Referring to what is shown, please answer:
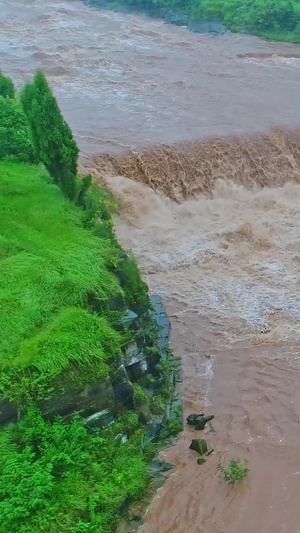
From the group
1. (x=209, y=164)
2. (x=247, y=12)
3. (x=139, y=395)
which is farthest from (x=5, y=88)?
(x=247, y=12)

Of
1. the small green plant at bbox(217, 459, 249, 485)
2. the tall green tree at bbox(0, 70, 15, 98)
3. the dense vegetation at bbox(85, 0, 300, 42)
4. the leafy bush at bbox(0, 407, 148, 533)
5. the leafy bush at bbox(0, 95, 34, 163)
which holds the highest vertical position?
the dense vegetation at bbox(85, 0, 300, 42)

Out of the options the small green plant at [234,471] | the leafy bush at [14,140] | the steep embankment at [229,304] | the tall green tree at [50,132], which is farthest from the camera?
the leafy bush at [14,140]

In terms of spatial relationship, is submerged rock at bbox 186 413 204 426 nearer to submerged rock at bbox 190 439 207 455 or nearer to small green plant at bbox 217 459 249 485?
submerged rock at bbox 190 439 207 455

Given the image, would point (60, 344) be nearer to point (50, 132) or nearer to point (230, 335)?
point (230, 335)

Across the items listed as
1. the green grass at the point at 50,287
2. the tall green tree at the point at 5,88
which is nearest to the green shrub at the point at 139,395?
the green grass at the point at 50,287

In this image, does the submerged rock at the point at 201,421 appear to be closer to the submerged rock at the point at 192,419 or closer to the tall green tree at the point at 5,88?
the submerged rock at the point at 192,419

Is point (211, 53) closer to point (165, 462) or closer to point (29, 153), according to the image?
point (29, 153)

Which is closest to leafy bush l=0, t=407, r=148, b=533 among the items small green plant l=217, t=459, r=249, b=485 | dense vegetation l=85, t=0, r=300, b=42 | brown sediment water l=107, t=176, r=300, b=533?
brown sediment water l=107, t=176, r=300, b=533

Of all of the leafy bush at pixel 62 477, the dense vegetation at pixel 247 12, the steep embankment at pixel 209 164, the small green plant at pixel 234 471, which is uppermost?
the dense vegetation at pixel 247 12
